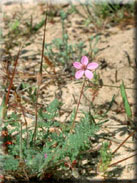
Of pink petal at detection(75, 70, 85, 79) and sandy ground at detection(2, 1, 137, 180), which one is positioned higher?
pink petal at detection(75, 70, 85, 79)

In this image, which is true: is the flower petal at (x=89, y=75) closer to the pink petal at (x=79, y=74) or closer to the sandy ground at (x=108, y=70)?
the pink petal at (x=79, y=74)

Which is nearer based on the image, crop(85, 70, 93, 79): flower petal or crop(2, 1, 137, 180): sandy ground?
crop(85, 70, 93, 79): flower petal

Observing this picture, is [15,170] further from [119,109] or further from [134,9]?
[134,9]

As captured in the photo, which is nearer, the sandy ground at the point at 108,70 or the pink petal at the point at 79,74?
the pink petal at the point at 79,74

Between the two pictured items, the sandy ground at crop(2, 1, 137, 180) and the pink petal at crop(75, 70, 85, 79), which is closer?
the pink petal at crop(75, 70, 85, 79)

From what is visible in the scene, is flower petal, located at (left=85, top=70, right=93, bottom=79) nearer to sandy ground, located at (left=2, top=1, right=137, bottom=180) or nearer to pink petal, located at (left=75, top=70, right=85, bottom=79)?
pink petal, located at (left=75, top=70, right=85, bottom=79)

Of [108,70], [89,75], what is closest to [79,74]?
[89,75]

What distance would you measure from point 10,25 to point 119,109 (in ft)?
→ 4.55

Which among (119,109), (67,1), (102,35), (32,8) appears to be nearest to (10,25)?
(32,8)

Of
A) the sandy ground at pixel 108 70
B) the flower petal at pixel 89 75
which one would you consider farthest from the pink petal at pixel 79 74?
the sandy ground at pixel 108 70

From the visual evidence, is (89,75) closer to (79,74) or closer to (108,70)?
(79,74)

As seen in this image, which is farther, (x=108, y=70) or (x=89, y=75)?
(x=108, y=70)

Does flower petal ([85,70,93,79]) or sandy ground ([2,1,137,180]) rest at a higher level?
flower petal ([85,70,93,79])

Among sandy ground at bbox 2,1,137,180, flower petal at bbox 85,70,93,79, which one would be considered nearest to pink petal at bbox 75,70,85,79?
flower petal at bbox 85,70,93,79
